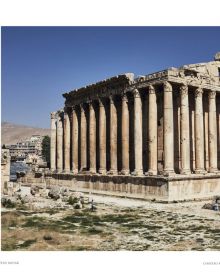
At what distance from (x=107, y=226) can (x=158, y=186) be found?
Answer: 1014 centimetres

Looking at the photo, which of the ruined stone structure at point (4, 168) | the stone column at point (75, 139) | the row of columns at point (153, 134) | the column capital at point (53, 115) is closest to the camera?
the row of columns at point (153, 134)

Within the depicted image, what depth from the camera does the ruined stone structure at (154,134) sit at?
99.5ft

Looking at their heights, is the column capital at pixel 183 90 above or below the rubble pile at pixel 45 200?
above

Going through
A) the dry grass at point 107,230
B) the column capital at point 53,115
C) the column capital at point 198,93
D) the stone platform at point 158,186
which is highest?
the column capital at point 53,115

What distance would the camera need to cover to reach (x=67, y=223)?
20812mm

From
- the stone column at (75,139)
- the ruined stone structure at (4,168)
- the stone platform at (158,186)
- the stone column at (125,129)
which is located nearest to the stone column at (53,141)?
the stone column at (75,139)

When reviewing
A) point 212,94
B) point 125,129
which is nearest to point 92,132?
point 125,129

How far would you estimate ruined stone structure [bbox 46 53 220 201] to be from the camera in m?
30.3

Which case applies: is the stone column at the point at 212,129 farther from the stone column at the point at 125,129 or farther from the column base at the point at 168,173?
the stone column at the point at 125,129

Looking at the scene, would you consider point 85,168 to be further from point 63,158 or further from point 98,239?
point 98,239

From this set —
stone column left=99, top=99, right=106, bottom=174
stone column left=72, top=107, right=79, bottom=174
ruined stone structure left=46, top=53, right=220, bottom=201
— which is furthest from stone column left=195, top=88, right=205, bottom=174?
stone column left=72, top=107, right=79, bottom=174

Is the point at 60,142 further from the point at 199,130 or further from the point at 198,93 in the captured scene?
the point at 198,93

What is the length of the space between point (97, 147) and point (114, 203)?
1437 cm

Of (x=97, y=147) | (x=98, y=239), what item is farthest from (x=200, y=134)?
(x=98, y=239)
